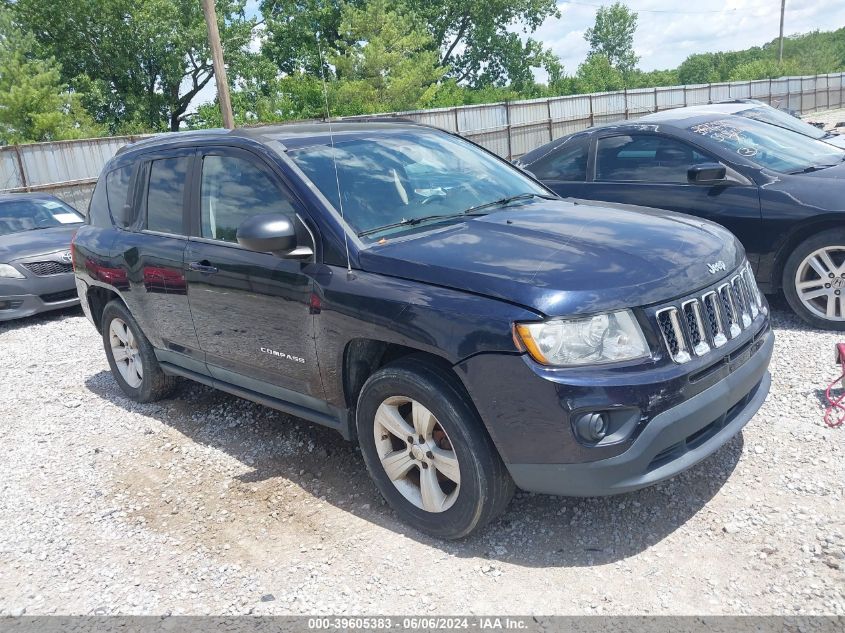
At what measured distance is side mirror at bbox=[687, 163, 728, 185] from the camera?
5.70m

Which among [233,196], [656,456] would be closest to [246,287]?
[233,196]

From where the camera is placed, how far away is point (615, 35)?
3770 inches

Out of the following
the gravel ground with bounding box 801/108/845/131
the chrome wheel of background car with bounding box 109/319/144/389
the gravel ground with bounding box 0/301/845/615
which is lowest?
the gravel ground with bounding box 801/108/845/131

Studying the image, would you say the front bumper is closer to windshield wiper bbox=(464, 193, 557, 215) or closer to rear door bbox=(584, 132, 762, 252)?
rear door bbox=(584, 132, 762, 252)

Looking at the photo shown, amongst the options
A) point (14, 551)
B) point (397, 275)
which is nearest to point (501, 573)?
point (397, 275)

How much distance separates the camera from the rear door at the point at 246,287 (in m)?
3.68

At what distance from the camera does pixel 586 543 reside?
3223mm

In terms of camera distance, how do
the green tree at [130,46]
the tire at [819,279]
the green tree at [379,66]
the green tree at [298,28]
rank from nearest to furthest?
the tire at [819,279], the green tree at [379,66], the green tree at [130,46], the green tree at [298,28]

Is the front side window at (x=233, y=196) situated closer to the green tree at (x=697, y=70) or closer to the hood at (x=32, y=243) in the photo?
the hood at (x=32, y=243)

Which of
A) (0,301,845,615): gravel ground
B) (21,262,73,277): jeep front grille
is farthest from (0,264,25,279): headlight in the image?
(0,301,845,615): gravel ground

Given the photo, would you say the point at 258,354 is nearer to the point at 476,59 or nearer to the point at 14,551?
the point at 14,551

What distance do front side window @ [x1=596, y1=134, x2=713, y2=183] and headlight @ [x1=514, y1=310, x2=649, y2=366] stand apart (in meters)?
3.76

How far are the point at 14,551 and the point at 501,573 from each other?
2443mm

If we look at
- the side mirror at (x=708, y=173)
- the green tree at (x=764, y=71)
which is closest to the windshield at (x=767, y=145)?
the side mirror at (x=708, y=173)
